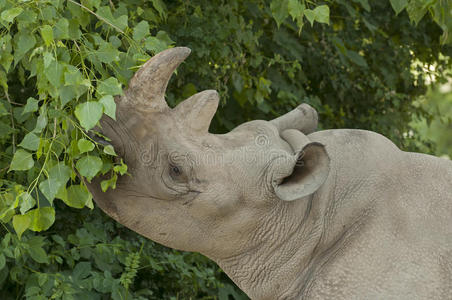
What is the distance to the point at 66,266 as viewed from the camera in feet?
12.0

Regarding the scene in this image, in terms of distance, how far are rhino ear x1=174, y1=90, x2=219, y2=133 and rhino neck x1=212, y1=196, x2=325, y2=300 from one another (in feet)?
0.86

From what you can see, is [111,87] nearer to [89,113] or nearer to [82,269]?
[89,113]

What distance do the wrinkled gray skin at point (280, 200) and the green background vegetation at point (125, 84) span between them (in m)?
0.09

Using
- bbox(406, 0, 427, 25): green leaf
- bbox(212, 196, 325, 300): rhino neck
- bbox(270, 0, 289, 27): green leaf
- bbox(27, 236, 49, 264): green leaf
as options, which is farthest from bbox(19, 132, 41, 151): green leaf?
bbox(406, 0, 427, 25): green leaf

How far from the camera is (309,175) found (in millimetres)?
2049

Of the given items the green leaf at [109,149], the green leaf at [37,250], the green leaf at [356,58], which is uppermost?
the green leaf at [109,149]

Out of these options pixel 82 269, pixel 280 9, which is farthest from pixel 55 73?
pixel 82 269

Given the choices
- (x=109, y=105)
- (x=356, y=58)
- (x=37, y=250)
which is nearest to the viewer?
(x=109, y=105)

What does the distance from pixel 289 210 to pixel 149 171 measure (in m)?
0.34

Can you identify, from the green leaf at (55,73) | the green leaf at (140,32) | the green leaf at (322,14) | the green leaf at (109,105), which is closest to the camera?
the green leaf at (109,105)

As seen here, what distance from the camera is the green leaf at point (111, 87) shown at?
1947 millimetres

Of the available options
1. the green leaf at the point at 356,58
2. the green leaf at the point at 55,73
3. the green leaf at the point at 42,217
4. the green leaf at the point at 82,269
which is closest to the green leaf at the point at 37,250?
the green leaf at the point at 82,269

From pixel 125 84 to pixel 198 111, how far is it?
0.20 metres

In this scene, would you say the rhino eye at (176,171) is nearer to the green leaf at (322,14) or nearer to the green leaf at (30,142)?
the green leaf at (30,142)
